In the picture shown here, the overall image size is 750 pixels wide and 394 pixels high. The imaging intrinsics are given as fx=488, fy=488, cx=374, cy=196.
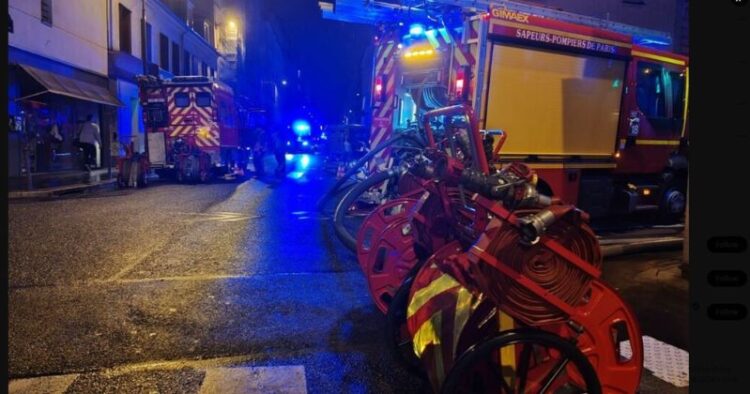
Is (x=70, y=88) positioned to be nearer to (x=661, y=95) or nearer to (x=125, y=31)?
(x=125, y=31)

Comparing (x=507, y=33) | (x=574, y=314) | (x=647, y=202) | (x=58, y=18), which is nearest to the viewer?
(x=574, y=314)

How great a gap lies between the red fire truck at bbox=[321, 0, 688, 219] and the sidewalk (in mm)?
8930

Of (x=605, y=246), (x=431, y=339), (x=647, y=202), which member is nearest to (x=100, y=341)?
(x=431, y=339)

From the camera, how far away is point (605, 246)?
6.53 meters

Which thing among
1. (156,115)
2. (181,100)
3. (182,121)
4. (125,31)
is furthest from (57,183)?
(125,31)

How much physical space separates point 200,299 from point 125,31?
21811mm

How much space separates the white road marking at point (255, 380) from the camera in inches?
120

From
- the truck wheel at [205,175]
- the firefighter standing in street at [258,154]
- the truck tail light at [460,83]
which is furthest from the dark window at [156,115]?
the truck tail light at [460,83]

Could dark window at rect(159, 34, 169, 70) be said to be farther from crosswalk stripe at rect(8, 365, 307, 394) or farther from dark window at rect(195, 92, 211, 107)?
crosswalk stripe at rect(8, 365, 307, 394)

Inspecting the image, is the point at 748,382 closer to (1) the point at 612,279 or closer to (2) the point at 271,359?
(2) the point at 271,359

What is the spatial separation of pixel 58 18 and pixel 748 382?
20.4 meters

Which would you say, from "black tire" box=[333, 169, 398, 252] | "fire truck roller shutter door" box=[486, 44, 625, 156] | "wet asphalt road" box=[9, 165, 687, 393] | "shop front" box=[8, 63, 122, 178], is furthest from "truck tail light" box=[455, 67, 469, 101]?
"shop front" box=[8, 63, 122, 178]

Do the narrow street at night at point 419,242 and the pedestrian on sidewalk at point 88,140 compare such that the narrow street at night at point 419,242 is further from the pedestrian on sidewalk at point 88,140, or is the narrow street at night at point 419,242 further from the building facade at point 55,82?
the pedestrian on sidewalk at point 88,140

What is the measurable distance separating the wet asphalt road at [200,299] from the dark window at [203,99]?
26.1ft
